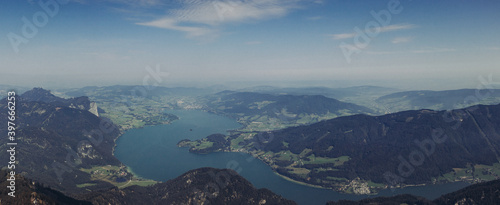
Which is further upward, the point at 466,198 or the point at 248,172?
the point at 466,198

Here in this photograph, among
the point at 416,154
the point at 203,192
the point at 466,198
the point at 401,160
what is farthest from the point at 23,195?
the point at 416,154

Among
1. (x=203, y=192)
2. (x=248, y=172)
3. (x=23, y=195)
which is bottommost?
(x=248, y=172)

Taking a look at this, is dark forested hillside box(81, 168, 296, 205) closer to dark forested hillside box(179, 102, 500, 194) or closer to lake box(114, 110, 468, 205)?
lake box(114, 110, 468, 205)

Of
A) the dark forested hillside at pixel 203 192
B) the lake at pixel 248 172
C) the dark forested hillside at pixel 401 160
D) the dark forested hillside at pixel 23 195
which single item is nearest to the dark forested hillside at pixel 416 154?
the dark forested hillside at pixel 401 160

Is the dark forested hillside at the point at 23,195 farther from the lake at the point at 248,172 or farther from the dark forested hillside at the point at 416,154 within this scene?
the dark forested hillside at the point at 416,154

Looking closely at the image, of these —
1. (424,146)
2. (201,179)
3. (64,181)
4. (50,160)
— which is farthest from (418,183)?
(50,160)

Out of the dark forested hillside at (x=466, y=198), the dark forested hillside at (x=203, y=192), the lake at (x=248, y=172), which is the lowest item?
the lake at (x=248, y=172)

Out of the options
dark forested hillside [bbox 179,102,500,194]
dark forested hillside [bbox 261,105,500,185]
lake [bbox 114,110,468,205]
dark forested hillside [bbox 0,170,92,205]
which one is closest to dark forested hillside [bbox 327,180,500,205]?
lake [bbox 114,110,468,205]

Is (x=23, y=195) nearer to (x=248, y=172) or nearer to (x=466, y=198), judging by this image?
(x=248, y=172)

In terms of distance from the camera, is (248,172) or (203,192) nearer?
(203,192)

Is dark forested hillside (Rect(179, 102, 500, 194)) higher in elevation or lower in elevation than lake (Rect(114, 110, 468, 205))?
higher

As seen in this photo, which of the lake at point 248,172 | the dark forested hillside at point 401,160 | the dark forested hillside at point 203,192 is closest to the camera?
the dark forested hillside at point 203,192

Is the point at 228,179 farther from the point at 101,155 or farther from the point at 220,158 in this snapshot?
the point at 101,155
